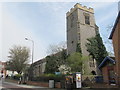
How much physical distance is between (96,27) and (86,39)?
677 centimetres

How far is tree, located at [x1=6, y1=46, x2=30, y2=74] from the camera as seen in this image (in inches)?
1666

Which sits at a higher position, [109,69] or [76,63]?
[76,63]

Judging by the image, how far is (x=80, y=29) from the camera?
3450cm

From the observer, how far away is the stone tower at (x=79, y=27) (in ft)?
110

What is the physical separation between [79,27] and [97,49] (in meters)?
7.73

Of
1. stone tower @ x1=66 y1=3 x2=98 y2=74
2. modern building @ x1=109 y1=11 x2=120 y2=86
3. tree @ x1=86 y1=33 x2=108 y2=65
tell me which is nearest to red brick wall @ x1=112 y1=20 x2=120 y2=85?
modern building @ x1=109 y1=11 x2=120 y2=86

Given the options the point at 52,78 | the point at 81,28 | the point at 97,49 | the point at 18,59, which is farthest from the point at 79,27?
the point at 18,59

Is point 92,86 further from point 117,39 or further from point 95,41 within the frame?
point 95,41

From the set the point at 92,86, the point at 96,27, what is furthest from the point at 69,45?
the point at 92,86

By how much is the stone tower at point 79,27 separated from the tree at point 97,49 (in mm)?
1319

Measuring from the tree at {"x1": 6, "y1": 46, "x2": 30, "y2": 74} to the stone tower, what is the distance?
16.5m

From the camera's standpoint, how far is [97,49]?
3059 cm

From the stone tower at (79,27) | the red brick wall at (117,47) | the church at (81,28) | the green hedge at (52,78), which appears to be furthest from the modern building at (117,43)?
the stone tower at (79,27)

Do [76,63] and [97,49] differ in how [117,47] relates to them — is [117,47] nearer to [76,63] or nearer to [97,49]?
[76,63]
